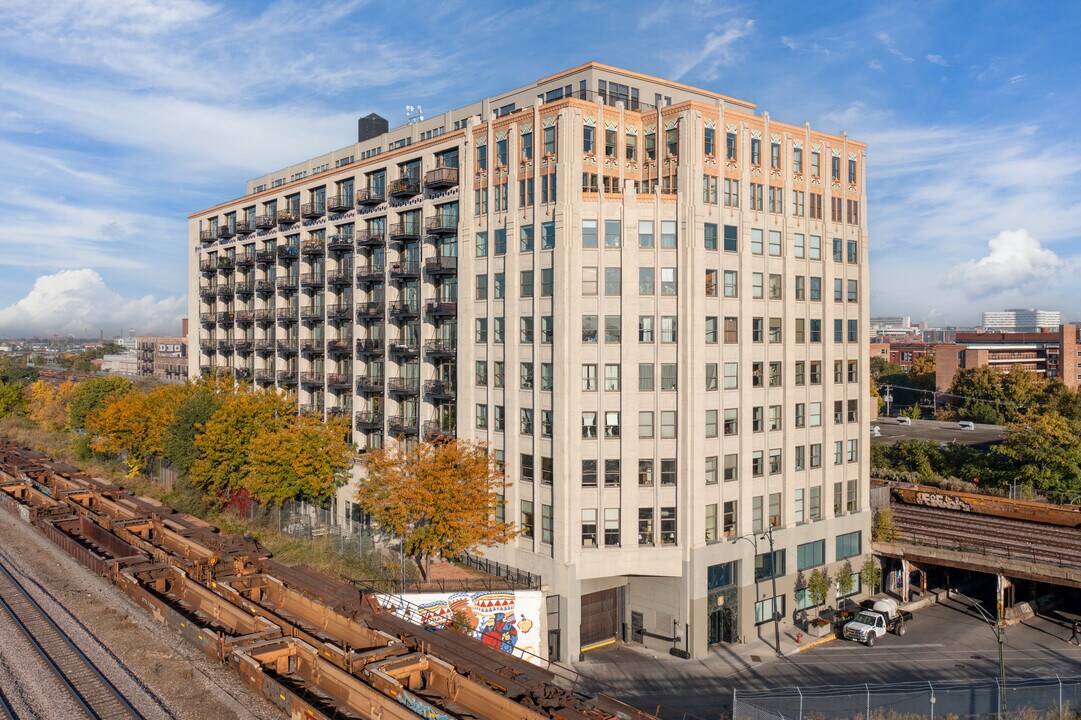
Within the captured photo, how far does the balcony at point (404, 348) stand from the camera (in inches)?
2282

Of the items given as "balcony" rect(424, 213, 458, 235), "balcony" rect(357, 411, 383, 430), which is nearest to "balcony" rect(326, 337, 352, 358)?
"balcony" rect(357, 411, 383, 430)

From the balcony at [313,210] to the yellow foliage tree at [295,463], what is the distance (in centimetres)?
1967

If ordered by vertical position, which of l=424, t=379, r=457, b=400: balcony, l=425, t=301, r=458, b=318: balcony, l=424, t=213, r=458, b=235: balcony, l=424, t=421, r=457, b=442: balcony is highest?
l=424, t=213, r=458, b=235: balcony

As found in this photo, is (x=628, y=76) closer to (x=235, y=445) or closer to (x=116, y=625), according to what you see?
(x=235, y=445)

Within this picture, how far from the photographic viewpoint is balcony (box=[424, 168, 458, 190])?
175 feet

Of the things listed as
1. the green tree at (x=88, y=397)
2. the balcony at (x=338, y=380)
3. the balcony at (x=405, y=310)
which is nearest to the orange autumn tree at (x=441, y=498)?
Result: the balcony at (x=405, y=310)

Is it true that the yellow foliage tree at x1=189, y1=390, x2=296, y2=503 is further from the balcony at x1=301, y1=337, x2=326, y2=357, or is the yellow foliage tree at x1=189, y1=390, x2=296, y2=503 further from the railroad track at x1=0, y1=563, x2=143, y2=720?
the railroad track at x1=0, y1=563, x2=143, y2=720

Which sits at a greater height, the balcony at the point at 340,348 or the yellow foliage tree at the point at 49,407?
the balcony at the point at 340,348

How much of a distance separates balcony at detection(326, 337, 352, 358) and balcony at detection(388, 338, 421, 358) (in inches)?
265

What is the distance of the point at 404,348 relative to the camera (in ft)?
192

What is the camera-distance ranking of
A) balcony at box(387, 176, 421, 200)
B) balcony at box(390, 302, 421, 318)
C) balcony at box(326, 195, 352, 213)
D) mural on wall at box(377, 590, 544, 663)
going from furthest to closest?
1. balcony at box(326, 195, 352, 213)
2. balcony at box(390, 302, 421, 318)
3. balcony at box(387, 176, 421, 200)
4. mural on wall at box(377, 590, 544, 663)

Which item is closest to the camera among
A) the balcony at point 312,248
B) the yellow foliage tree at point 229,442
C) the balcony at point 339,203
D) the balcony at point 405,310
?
the balcony at point 405,310

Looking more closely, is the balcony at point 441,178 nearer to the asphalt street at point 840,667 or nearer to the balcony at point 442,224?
the balcony at point 442,224

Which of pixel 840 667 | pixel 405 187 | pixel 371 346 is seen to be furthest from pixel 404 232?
pixel 840 667
